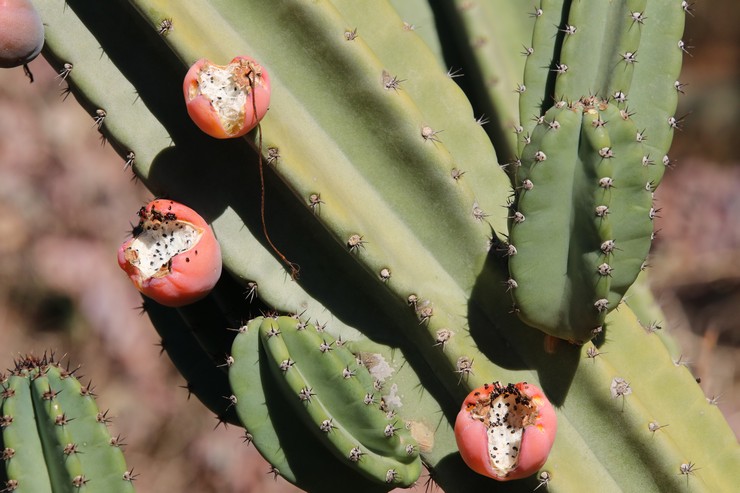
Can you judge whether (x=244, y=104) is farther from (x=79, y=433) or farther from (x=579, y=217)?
(x=79, y=433)

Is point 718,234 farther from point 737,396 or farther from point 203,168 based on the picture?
point 203,168

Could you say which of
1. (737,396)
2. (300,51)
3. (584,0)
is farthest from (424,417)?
(737,396)

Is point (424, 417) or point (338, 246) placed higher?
point (338, 246)

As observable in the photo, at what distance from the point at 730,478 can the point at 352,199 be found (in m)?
1.19

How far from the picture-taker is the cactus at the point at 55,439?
2.06 meters

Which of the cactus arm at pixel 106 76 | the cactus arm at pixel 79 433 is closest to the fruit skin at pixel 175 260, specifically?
the cactus arm at pixel 106 76

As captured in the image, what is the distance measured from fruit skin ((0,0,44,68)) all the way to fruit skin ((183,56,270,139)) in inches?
13.8

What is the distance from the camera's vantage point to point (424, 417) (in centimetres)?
215

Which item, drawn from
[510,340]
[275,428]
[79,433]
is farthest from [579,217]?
[79,433]

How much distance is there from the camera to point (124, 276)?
5207 mm

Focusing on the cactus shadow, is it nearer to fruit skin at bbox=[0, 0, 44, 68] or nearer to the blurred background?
fruit skin at bbox=[0, 0, 44, 68]

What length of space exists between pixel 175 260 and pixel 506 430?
2.69ft

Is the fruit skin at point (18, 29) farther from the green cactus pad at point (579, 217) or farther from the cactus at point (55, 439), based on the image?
the green cactus pad at point (579, 217)

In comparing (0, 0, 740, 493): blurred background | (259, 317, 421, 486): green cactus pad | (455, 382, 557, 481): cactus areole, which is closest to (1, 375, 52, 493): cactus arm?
(259, 317, 421, 486): green cactus pad
